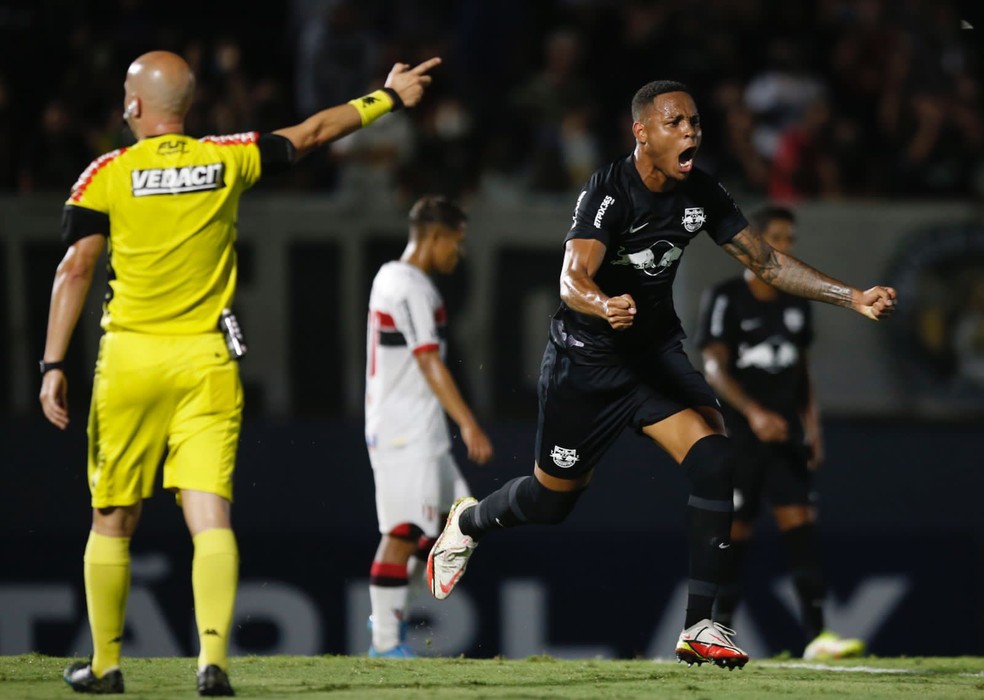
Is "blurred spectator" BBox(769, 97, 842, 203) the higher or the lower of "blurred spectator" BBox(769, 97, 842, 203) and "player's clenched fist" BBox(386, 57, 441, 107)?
the higher

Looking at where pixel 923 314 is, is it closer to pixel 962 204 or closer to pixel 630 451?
pixel 962 204

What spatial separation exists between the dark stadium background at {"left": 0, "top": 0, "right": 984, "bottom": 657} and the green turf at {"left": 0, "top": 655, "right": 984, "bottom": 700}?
2.73 meters

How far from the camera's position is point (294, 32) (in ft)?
45.0

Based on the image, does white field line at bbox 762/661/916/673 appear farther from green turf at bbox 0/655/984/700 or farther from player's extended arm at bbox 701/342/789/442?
player's extended arm at bbox 701/342/789/442

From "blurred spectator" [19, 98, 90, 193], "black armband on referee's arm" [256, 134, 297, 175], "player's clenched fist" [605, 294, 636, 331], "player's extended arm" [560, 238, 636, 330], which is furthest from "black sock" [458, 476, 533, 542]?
"blurred spectator" [19, 98, 90, 193]

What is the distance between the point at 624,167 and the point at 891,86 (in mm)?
→ 7723

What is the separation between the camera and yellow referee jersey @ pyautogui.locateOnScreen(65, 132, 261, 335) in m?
6.01

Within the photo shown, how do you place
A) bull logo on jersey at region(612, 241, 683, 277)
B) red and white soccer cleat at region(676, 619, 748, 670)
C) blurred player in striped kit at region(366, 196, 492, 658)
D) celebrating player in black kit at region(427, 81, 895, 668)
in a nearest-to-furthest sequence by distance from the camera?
red and white soccer cleat at region(676, 619, 748, 670)
celebrating player in black kit at region(427, 81, 895, 668)
bull logo on jersey at region(612, 241, 683, 277)
blurred player in striped kit at region(366, 196, 492, 658)

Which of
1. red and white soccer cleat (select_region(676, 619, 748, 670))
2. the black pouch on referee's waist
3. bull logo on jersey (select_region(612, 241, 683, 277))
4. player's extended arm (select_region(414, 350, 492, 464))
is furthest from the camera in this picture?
player's extended arm (select_region(414, 350, 492, 464))

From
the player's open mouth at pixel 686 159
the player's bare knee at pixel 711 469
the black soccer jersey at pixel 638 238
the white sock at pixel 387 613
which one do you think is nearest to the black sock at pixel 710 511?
the player's bare knee at pixel 711 469

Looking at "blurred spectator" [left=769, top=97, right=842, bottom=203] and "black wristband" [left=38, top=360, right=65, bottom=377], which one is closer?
"black wristband" [left=38, top=360, right=65, bottom=377]

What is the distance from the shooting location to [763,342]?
9.83m

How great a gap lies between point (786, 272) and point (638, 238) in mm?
672

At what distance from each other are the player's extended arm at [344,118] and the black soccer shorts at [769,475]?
152 inches
